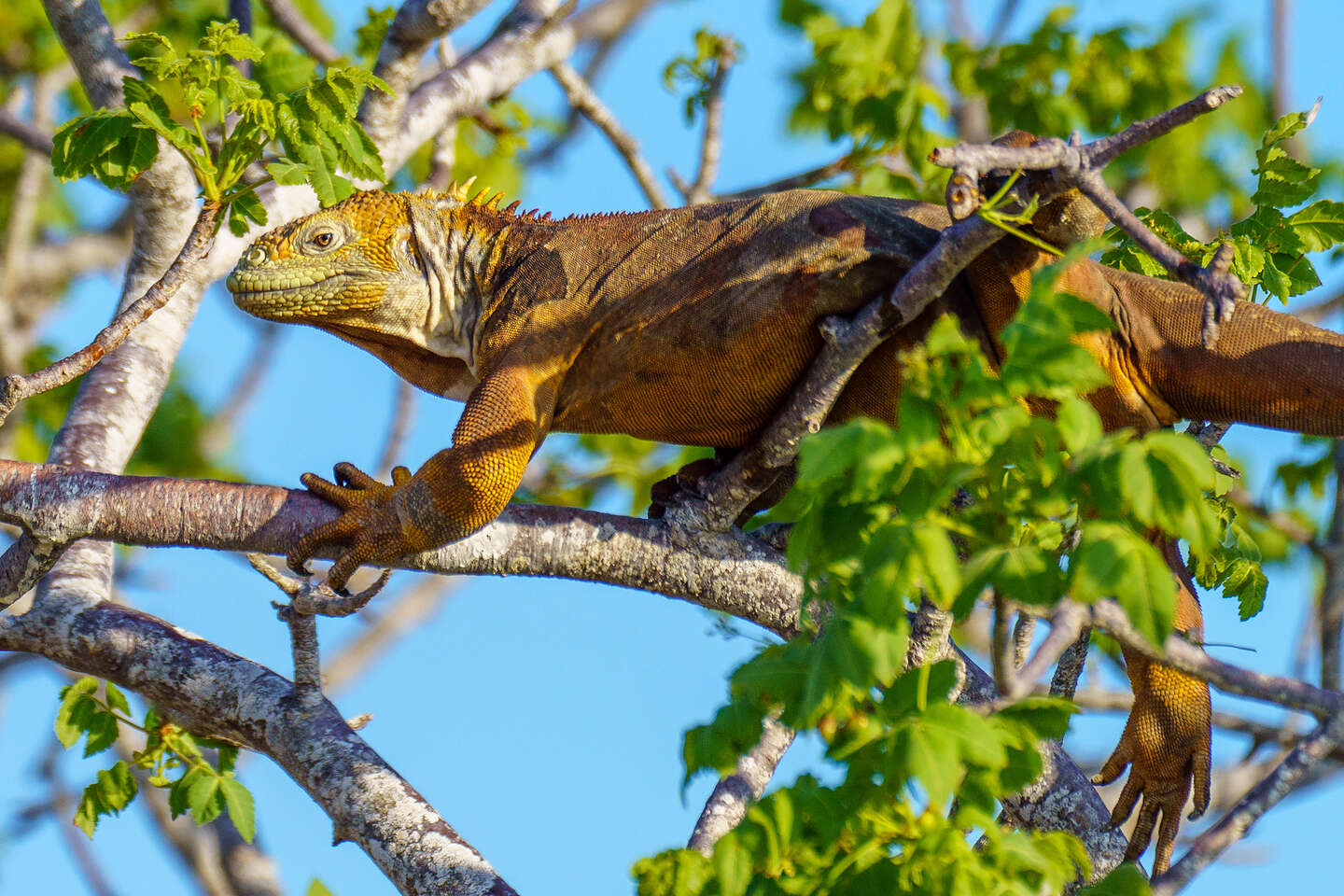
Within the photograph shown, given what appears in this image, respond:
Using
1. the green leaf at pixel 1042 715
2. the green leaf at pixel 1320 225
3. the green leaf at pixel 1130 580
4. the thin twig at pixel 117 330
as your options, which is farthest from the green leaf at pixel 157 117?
the green leaf at pixel 1320 225

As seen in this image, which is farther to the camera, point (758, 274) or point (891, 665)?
point (758, 274)

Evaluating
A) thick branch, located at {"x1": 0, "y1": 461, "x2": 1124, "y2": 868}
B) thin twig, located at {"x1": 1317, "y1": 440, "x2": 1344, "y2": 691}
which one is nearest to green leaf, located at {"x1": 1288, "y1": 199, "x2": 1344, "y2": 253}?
thin twig, located at {"x1": 1317, "y1": 440, "x2": 1344, "y2": 691}

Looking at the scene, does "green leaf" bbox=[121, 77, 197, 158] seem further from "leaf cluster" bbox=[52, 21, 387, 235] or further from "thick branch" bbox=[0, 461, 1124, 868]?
"thick branch" bbox=[0, 461, 1124, 868]

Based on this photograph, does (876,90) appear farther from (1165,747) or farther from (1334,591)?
(1165,747)

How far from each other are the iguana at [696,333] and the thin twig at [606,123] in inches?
121

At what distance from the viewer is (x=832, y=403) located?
584cm

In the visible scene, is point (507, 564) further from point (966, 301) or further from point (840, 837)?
point (840, 837)

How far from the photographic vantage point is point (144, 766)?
6.61 m

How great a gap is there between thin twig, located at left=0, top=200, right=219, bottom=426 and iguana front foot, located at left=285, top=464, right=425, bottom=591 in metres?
0.98

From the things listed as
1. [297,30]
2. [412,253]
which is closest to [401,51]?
[412,253]

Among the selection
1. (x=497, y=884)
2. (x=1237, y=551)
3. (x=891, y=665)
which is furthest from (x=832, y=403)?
(x=891, y=665)

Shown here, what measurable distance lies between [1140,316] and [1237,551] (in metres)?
1.16

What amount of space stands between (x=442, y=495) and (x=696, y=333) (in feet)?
4.04

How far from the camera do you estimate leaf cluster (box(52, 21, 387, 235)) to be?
5637 mm
